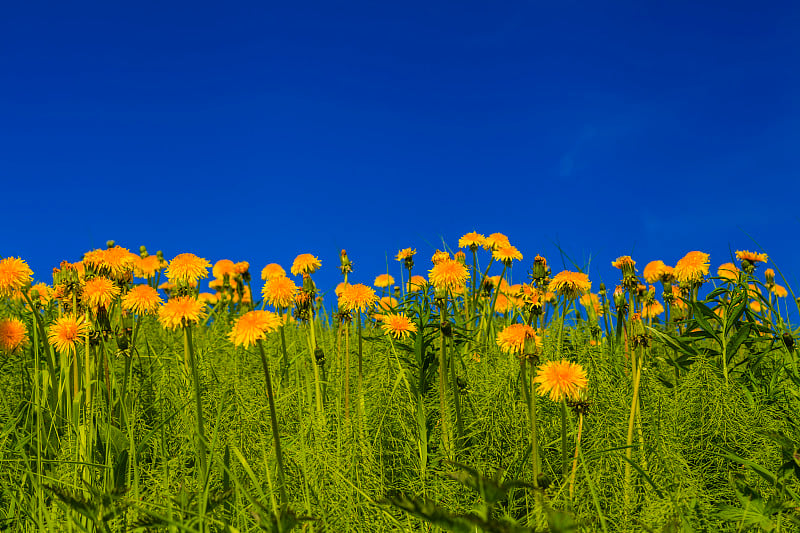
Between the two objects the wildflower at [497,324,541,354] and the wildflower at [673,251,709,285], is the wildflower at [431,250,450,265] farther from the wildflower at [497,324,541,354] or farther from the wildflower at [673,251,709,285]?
the wildflower at [673,251,709,285]

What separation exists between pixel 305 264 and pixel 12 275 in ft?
3.90

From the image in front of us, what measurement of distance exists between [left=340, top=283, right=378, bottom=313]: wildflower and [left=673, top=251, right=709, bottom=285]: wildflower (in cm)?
169

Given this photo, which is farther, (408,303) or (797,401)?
(408,303)

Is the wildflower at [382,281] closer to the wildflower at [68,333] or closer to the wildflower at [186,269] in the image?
the wildflower at [186,269]

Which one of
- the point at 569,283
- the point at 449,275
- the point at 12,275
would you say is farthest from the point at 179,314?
the point at 569,283

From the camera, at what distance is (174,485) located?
5.73 ft

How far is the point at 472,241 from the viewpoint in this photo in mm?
3168

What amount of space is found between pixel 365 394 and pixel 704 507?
1.30 metres

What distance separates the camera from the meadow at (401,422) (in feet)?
4.85

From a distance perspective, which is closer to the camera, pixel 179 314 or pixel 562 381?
pixel 562 381

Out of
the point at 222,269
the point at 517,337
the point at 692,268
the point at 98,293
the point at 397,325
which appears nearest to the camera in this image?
the point at 517,337

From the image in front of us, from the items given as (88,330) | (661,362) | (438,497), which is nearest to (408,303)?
(438,497)

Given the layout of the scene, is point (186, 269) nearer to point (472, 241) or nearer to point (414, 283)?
point (414, 283)

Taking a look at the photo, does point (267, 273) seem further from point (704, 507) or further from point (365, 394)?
point (704, 507)
